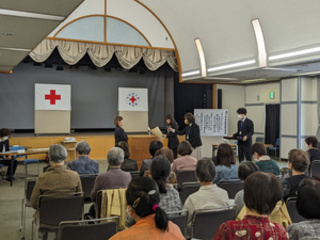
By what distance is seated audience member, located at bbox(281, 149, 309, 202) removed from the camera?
290 cm

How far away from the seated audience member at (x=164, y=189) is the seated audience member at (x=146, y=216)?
0.80m

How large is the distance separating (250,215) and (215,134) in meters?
8.69

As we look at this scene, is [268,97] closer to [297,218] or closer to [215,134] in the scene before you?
[215,134]

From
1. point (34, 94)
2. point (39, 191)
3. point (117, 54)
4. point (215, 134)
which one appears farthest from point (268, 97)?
point (39, 191)

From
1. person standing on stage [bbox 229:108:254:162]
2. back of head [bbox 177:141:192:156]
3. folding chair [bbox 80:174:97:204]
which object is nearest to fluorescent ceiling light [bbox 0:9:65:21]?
folding chair [bbox 80:174:97:204]

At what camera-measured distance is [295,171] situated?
3121 mm

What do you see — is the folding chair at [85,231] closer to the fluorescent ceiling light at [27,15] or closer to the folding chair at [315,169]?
the fluorescent ceiling light at [27,15]

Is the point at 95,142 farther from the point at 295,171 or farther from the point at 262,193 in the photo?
the point at 262,193

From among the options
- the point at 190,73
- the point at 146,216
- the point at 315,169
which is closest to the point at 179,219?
the point at 146,216

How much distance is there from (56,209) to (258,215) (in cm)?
195

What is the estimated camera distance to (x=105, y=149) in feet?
32.0

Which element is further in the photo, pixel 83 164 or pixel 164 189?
pixel 83 164

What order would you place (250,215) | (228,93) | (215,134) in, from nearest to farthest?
(250,215) < (215,134) < (228,93)

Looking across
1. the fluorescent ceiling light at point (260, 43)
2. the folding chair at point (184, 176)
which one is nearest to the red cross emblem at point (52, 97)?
the fluorescent ceiling light at point (260, 43)
